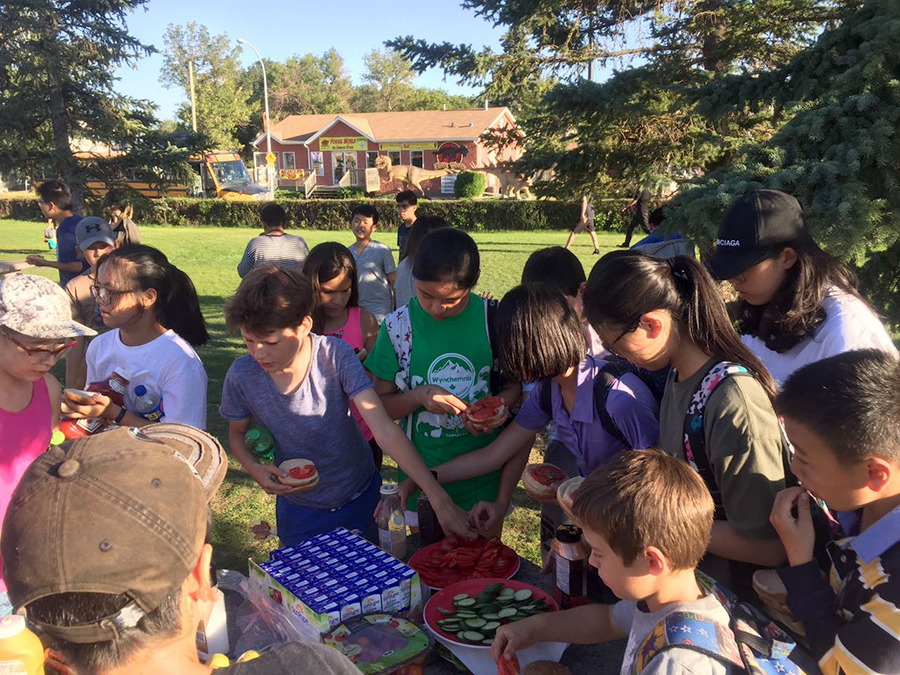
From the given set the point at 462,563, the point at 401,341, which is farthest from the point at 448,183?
the point at 462,563

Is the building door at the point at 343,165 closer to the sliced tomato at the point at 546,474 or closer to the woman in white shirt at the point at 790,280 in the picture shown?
the woman in white shirt at the point at 790,280

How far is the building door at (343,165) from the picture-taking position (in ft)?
190

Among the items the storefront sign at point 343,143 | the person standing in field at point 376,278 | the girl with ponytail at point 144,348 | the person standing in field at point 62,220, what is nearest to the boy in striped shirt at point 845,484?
the girl with ponytail at point 144,348

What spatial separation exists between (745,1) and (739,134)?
52.5 inches

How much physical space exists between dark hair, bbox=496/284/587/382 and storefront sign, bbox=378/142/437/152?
54020 mm

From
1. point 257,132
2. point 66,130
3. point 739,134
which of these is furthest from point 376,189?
point 739,134

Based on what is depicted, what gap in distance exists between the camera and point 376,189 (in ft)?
161

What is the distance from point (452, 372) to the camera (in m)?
3.26

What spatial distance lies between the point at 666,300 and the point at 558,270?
159 cm

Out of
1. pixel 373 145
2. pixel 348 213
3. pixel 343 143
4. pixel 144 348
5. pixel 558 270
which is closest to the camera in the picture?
pixel 144 348

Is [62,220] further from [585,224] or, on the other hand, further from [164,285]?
[585,224]

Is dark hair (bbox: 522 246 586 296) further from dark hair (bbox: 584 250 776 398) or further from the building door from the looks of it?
the building door

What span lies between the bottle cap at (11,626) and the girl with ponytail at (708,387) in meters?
1.72

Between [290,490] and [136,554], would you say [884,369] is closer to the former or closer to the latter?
[136,554]
